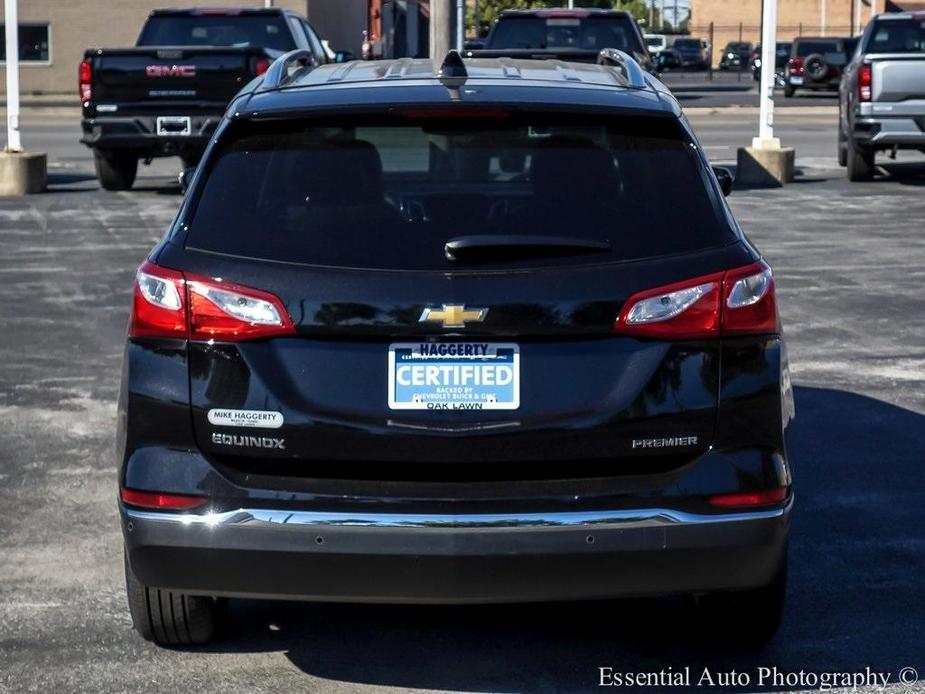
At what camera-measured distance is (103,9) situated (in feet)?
166

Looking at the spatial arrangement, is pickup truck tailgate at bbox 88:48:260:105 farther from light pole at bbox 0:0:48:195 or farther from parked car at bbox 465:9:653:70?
parked car at bbox 465:9:653:70

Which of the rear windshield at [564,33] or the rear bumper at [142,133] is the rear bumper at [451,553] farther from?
the rear windshield at [564,33]

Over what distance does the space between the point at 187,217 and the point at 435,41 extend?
55.7ft

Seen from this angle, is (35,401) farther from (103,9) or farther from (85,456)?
(103,9)

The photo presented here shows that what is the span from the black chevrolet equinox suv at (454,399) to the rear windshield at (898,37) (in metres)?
17.3

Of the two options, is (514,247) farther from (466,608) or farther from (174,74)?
(174,74)

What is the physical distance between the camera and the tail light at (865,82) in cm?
1922

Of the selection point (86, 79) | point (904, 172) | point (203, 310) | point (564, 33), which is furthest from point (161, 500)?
point (904, 172)

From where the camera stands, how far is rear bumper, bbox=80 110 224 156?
1778cm

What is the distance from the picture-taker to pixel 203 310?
14.3ft

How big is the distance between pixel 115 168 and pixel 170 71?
6.65 ft

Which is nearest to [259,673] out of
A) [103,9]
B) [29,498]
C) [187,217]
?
[187,217]

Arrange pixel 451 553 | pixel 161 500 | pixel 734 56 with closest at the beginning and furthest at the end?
pixel 451 553 < pixel 161 500 < pixel 734 56

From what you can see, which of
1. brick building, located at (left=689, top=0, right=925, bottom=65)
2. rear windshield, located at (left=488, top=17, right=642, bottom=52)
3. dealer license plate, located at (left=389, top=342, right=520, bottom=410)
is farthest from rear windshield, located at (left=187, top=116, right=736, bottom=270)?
brick building, located at (left=689, top=0, right=925, bottom=65)
